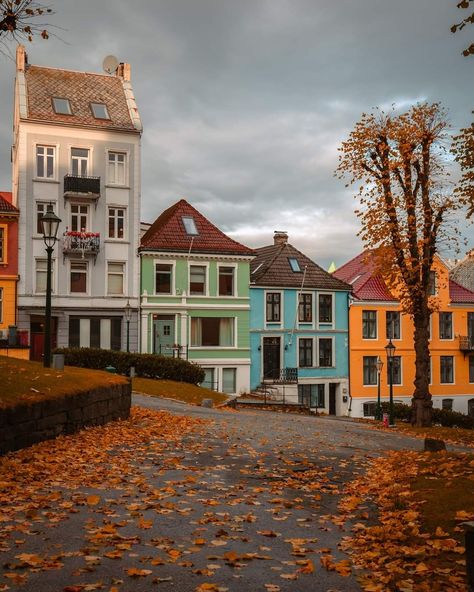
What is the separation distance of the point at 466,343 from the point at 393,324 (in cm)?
616

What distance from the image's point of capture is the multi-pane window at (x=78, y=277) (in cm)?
4025

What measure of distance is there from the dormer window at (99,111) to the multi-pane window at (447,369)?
28.7 m

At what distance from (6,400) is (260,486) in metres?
4.35

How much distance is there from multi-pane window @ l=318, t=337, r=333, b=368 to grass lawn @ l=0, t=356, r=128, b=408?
99.9 feet

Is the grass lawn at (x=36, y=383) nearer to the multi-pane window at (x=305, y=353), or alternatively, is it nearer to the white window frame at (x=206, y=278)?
the white window frame at (x=206, y=278)

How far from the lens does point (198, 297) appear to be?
42812mm

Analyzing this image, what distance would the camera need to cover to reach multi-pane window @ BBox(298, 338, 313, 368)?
1801 inches

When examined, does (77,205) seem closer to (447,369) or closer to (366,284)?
(366,284)

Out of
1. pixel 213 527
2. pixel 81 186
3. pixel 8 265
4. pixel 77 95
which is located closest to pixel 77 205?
pixel 81 186

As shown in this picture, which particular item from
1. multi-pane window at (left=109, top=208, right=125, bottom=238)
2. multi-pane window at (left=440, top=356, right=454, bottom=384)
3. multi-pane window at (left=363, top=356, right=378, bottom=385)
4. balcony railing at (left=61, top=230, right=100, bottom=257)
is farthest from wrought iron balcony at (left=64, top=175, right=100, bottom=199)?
multi-pane window at (left=440, top=356, right=454, bottom=384)

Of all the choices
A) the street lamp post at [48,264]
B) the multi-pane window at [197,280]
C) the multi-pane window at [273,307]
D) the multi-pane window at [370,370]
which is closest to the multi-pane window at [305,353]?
the multi-pane window at [273,307]

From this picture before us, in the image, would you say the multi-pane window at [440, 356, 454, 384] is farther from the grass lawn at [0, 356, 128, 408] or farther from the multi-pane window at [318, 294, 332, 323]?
the grass lawn at [0, 356, 128, 408]

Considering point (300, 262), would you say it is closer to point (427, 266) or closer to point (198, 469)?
point (427, 266)

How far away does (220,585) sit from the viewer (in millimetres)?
5934
